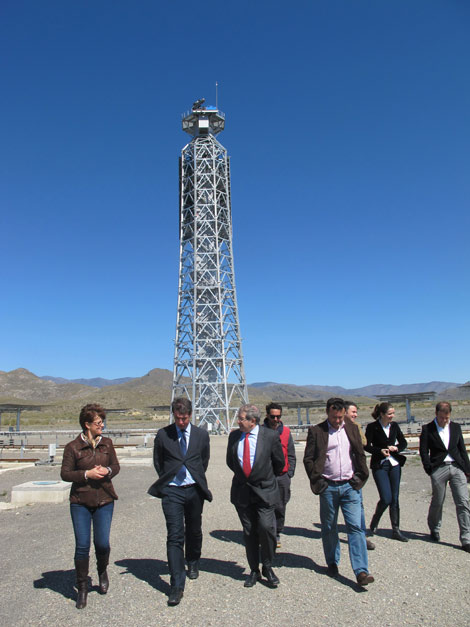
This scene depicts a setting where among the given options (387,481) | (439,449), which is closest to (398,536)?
(387,481)

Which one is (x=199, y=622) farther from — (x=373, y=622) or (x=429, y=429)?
(x=429, y=429)

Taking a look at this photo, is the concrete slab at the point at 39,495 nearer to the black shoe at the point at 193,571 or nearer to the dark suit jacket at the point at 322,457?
the black shoe at the point at 193,571

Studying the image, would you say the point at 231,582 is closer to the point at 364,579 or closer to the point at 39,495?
the point at 364,579

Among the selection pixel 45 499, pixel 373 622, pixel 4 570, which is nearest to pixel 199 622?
pixel 373 622

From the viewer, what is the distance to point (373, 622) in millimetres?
4035

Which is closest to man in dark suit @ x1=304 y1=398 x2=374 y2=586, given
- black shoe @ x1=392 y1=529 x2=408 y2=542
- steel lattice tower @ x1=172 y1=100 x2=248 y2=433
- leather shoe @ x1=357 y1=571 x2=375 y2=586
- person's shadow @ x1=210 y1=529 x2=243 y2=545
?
leather shoe @ x1=357 y1=571 x2=375 y2=586

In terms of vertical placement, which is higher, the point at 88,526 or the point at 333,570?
the point at 88,526

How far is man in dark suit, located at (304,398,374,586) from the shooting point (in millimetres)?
5086

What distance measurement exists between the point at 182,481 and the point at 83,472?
975 millimetres

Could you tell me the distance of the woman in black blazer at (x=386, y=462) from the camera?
662 centimetres

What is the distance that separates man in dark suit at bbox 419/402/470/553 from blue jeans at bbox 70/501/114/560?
159 inches

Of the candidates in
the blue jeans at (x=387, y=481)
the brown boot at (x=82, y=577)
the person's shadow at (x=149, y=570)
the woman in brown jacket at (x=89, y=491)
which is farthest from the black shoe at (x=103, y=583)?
the blue jeans at (x=387, y=481)

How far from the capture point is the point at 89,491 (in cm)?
464

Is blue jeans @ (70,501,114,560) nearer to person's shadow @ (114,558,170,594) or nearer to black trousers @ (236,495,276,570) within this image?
person's shadow @ (114,558,170,594)
